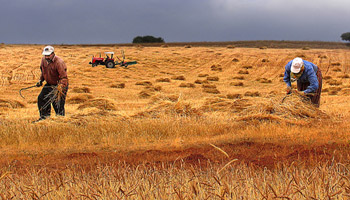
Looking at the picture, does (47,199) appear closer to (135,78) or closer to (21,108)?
(21,108)

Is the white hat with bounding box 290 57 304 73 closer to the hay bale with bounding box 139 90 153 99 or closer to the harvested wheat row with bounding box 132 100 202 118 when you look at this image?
the harvested wheat row with bounding box 132 100 202 118

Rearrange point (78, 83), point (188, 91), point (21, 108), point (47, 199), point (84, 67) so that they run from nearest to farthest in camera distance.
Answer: point (47, 199) < point (21, 108) < point (188, 91) < point (78, 83) < point (84, 67)

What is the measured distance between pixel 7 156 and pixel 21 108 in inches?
250

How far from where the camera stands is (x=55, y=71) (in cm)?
999

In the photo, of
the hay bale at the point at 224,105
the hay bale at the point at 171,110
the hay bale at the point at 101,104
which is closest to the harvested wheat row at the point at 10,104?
the hay bale at the point at 101,104

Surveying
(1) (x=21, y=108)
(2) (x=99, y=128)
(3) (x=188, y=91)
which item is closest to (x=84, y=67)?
(3) (x=188, y=91)

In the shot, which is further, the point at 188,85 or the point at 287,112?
the point at 188,85

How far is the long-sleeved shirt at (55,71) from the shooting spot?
9852 mm

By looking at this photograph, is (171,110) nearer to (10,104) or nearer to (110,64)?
(10,104)

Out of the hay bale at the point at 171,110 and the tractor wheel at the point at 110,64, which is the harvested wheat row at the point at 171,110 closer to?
the hay bale at the point at 171,110

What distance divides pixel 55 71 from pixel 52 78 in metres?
0.20

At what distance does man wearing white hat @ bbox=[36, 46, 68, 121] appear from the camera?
9796 mm

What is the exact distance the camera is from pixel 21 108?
1467cm

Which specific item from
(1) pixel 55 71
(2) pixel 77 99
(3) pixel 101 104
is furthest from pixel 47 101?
(2) pixel 77 99
